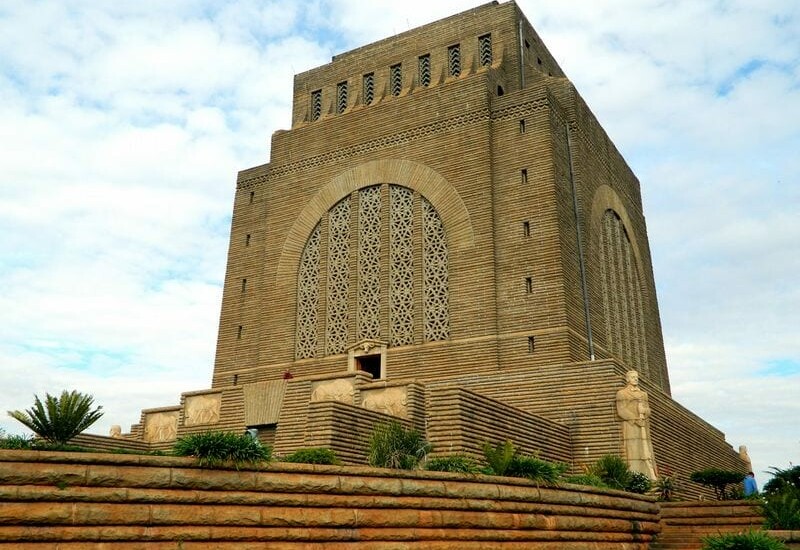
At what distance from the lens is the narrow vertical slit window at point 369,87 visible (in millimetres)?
26277

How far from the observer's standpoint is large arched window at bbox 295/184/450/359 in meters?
21.8

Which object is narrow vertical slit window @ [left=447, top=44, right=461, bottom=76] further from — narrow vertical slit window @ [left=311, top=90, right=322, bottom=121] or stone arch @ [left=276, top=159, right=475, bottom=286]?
narrow vertical slit window @ [left=311, top=90, right=322, bottom=121]

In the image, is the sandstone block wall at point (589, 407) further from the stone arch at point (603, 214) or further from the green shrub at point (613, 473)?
the stone arch at point (603, 214)

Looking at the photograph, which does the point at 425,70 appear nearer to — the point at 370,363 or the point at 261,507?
the point at 370,363

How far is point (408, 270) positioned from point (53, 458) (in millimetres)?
16191

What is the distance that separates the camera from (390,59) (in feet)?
86.3

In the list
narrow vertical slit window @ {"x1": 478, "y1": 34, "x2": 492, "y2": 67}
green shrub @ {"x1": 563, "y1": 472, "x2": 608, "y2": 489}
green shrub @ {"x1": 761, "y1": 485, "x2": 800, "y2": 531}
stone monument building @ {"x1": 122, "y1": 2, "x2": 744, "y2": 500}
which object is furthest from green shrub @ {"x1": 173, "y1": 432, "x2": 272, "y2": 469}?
narrow vertical slit window @ {"x1": 478, "y1": 34, "x2": 492, "y2": 67}

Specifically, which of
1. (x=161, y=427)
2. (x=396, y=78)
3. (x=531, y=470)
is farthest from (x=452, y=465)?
(x=396, y=78)

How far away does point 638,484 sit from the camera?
1468 cm

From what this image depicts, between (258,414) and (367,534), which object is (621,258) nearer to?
(258,414)

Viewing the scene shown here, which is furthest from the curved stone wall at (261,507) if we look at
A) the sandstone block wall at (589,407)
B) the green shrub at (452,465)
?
the sandstone block wall at (589,407)

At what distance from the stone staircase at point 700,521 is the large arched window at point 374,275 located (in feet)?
29.1

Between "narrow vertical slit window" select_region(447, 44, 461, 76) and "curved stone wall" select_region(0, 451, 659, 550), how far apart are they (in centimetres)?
1706

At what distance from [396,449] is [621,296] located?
53.2ft
